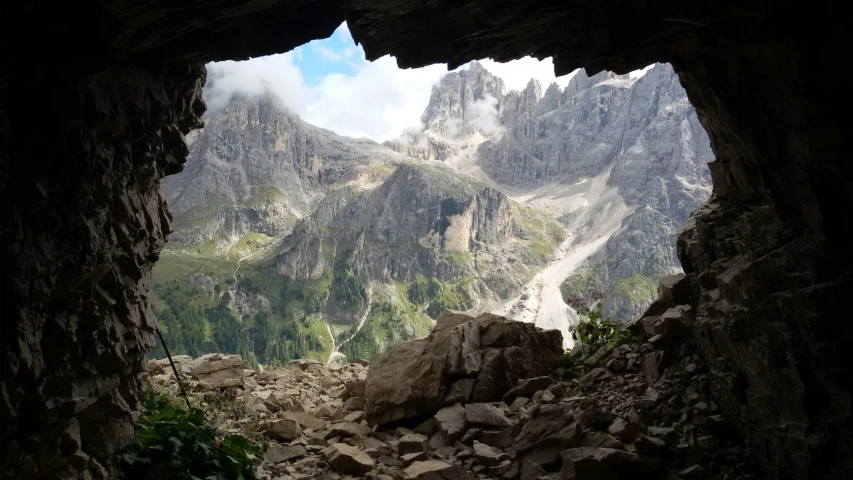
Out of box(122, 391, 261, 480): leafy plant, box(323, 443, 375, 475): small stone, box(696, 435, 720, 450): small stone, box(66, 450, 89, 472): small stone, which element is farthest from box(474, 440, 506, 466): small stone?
box(66, 450, 89, 472): small stone

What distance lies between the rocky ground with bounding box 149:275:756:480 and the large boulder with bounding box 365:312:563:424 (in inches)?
1.5

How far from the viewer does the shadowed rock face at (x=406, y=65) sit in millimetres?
7355

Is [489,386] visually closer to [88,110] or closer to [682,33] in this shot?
[682,33]

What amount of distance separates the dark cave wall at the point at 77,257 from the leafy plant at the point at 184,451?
0.53 m

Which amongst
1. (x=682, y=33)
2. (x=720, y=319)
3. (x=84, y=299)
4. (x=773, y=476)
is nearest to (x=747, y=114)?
(x=682, y=33)

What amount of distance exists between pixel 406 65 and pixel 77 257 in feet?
23.6

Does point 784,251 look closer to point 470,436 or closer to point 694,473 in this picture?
point 694,473

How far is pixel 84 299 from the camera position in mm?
9000

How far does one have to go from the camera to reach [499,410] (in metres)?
13.6

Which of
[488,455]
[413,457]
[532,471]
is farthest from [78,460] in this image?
[532,471]

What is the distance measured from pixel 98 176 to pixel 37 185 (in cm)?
152

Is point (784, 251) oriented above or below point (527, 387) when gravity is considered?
→ above

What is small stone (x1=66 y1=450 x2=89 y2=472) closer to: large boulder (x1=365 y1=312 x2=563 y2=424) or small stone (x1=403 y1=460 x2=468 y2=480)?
small stone (x1=403 y1=460 x2=468 y2=480)

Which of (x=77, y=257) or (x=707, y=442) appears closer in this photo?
(x=77, y=257)
